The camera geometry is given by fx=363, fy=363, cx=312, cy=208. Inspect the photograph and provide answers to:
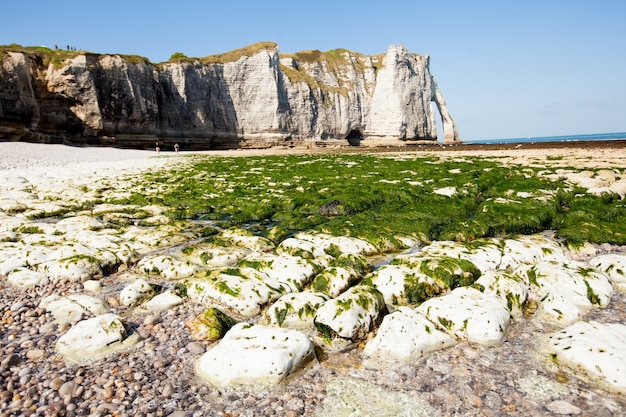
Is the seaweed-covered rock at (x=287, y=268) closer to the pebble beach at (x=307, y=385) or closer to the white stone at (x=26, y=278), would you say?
the pebble beach at (x=307, y=385)

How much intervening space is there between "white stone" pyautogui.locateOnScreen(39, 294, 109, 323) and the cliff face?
50.1 m

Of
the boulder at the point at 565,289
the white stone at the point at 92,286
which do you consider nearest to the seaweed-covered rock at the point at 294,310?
the white stone at the point at 92,286

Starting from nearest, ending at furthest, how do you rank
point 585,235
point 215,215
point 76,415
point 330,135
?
point 76,415 < point 585,235 < point 215,215 < point 330,135

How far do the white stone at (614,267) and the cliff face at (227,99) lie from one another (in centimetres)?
5612

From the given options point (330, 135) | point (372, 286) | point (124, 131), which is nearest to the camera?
point (372, 286)

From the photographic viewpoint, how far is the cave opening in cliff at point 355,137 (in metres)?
88.2

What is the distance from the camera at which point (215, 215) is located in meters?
12.4

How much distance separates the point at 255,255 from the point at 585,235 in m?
8.25

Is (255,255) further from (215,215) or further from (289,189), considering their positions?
(289,189)

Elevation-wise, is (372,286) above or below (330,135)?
below

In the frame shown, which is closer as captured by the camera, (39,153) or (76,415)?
(76,415)

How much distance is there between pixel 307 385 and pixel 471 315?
2617 mm

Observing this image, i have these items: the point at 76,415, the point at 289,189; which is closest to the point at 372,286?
the point at 76,415

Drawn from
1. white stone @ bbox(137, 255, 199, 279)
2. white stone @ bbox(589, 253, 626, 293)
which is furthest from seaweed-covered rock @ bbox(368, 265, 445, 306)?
white stone @ bbox(137, 255, 199, 279)
